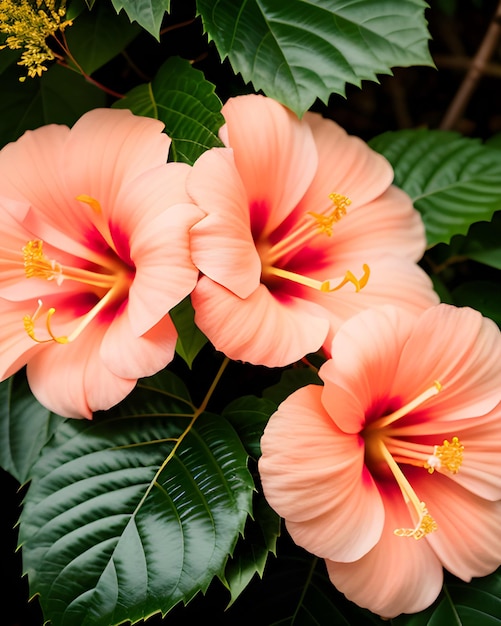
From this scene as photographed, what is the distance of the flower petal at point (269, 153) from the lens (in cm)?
76

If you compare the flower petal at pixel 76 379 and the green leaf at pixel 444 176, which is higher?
the flower petal at pixel 76 379

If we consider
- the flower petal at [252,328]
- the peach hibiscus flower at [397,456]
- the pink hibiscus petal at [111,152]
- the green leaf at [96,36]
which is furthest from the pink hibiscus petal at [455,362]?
the green leaf at [96,36]

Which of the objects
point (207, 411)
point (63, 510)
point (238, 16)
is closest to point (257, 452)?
point (207, 411)

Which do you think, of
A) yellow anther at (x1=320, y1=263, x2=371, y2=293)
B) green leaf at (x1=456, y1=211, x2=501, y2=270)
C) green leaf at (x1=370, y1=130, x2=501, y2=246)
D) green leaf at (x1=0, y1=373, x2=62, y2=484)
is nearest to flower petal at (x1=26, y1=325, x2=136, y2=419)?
green leaf at (x1=0, y1=373, x2=62, y2=484)

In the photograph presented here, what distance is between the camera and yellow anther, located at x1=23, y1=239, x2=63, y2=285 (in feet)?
2.37

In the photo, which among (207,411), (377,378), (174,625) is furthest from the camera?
(174,625)

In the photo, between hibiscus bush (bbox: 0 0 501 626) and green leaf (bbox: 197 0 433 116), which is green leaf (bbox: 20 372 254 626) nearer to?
hibiscus bush (bbox: 0 0 501 626)

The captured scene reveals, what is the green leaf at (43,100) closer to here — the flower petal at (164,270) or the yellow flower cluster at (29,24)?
the yellow flower cluster at (29,24)

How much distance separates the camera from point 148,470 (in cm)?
77

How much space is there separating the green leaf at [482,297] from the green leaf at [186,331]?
43 cm

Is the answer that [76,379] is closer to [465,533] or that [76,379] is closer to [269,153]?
[269,153]

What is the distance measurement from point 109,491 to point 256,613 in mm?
277

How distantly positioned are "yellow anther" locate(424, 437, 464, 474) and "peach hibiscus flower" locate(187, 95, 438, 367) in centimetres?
15

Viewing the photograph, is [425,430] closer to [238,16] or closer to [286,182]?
[286,182]
